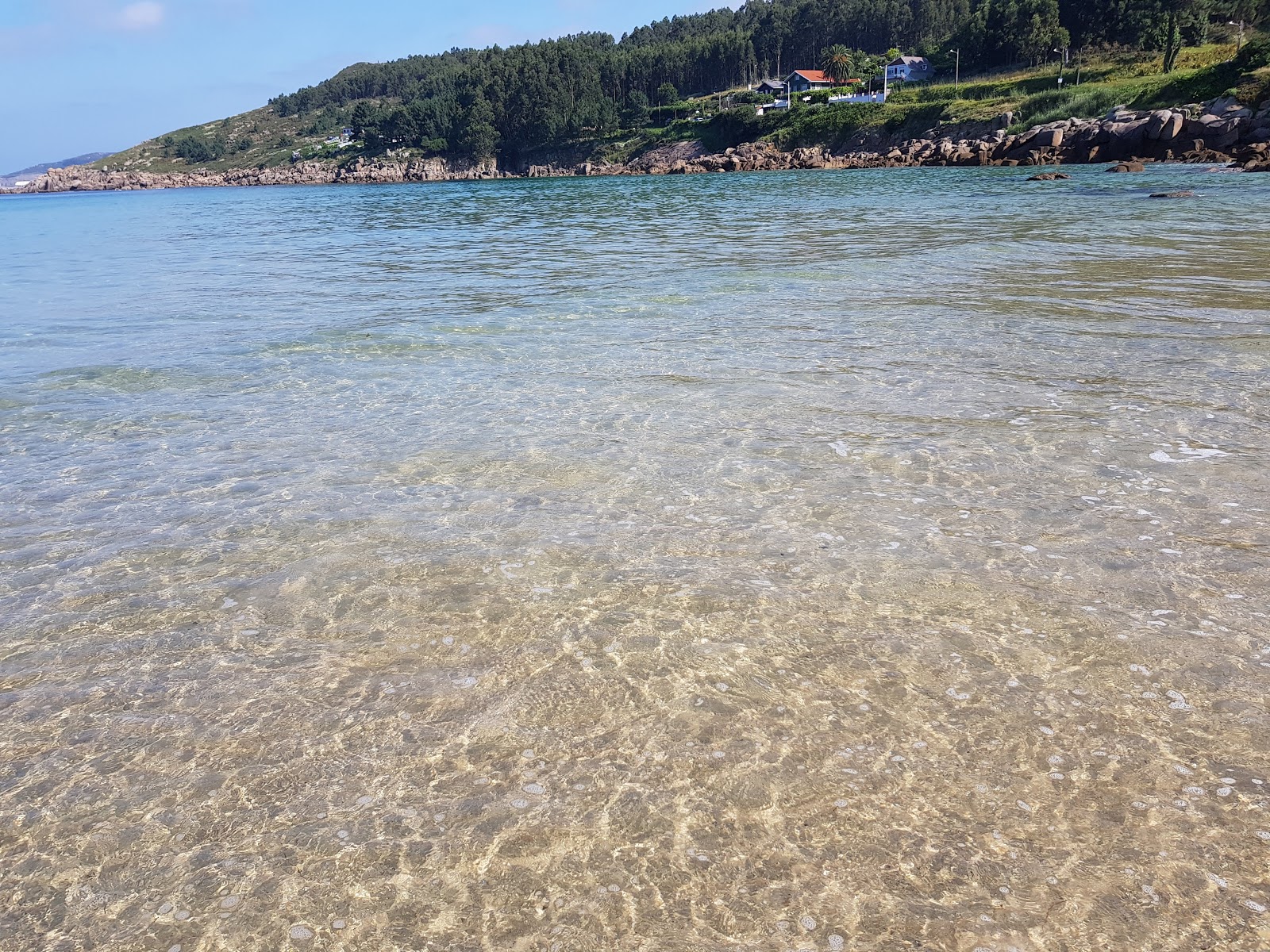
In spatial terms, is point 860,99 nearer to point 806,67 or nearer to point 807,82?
point 807,82

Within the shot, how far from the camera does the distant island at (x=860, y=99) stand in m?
64.1

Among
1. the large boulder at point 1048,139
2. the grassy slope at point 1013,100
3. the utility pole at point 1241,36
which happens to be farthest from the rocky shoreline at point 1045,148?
the utility pole at point 1241,36

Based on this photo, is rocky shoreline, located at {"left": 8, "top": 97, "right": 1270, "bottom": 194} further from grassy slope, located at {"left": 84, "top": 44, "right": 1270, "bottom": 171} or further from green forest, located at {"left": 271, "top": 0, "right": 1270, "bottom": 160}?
green forest, located at {"left": 271, "top": 0, "right": 1270, "bottom": 160}

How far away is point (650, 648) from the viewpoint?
3.97 metres

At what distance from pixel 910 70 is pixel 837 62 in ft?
57.5

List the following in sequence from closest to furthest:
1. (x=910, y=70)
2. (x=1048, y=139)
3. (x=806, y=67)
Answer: (x=1048, y=139), (x=910, y=70), (x=806, y=67)

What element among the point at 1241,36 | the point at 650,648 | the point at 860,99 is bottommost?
the point at 650,648

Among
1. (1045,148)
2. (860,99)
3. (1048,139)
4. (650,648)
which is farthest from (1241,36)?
(650,648)

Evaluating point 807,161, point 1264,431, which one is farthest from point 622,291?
point 807,161

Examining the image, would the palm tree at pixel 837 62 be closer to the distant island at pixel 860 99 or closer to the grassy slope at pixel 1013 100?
the distant island at pixel 860 99

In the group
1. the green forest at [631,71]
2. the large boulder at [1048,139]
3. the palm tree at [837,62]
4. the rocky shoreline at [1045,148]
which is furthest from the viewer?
the green forest at [631,71]

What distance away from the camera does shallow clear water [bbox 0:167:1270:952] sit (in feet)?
8.66

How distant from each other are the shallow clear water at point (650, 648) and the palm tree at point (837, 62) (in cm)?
15492

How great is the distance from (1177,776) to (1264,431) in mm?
4683
